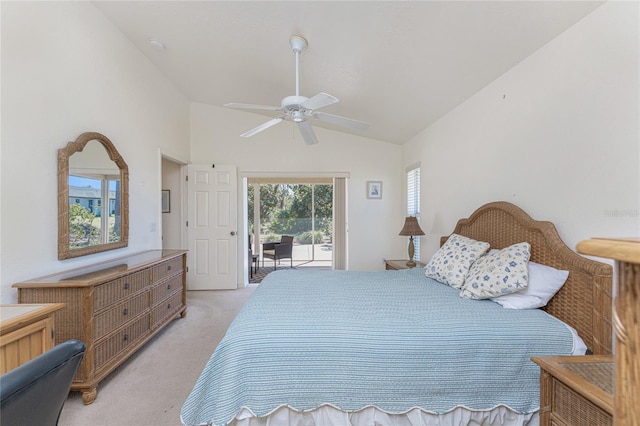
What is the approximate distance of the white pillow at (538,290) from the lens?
1.69 metres

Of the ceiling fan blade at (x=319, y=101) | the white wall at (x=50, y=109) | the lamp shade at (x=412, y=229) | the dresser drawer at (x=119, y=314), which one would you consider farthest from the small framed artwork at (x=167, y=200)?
the lamp shade at (x=412, y=229)

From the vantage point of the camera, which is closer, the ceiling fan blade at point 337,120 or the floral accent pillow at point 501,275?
the floral accent pillow at point 501,275

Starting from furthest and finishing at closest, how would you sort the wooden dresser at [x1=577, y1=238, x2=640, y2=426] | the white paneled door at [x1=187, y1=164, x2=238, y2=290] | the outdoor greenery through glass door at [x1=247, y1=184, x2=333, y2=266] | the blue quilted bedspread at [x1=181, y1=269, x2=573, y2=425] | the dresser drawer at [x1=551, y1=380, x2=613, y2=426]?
the outdoor greenery through glass door at [x1=247, y1=184, x2=333, y2=266] < the white paneled door at [x1=187, y1=164, x2=238, y2=290] < the blue quilted bedspread at [x1=181, y1=269, x2=573, y2=425] < the dresser drawer at [x1=551, y1=380, x2=613, y2=426] < the wooden dresser at [x1=577, y1=238, x2=640, y2=426]

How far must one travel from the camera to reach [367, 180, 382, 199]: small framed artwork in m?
4.84

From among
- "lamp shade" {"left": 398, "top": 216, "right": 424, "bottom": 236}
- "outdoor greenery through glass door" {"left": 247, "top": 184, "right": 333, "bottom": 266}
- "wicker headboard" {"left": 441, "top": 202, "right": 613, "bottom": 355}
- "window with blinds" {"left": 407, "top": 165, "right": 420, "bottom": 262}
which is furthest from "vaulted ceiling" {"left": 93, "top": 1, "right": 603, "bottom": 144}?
"outdoor greenery through glass door" {"left": 247, "top": 184, "right": 333, "bottom": 266}

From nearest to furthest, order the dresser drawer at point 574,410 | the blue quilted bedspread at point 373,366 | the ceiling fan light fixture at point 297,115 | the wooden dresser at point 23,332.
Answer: the dresser drawer at point 574,410, the wooden dresser at point 23,332, the blue quilted bedspread at point 373,366, the ceiling fan light fixture at point 297,115

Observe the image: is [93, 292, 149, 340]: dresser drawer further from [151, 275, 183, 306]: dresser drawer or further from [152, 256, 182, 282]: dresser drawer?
[152, 256, 182, 282]: dresser drawer

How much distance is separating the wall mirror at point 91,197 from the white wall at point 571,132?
3.52 metres


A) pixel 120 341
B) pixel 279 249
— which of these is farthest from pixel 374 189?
pixel 120 341

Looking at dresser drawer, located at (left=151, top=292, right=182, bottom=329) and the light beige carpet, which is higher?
dresser drawer, located at (left=151, top=292, right=182, bottom=329)

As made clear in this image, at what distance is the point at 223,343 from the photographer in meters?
1.44

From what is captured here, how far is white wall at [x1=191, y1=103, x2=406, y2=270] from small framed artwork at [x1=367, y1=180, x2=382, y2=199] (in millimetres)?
72

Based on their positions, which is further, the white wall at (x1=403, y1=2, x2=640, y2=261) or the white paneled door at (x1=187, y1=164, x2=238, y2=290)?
the white paneled door at (x1=187, y1=164, x2=238, y2=290)

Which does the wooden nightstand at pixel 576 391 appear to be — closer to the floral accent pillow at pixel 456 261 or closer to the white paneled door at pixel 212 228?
the floral accent pillow at pixel 456 261
